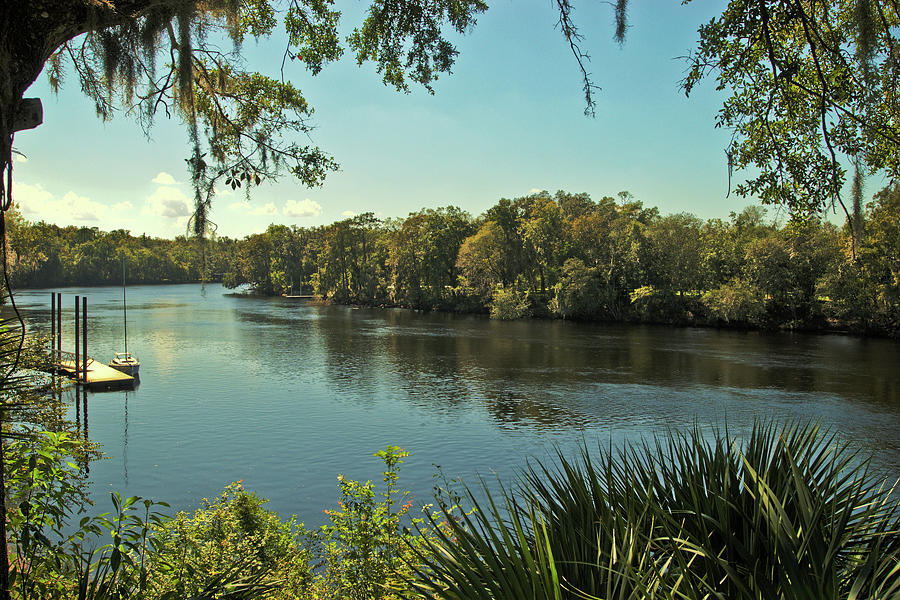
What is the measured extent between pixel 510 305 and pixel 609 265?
1160 cm

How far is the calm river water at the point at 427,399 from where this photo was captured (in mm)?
17016

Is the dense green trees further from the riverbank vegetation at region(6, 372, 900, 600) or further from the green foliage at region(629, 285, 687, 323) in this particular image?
the riverbank vegetation at region(6, 372, 900, 600)

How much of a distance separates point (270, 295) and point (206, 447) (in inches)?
4297

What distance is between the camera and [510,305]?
6556 cm

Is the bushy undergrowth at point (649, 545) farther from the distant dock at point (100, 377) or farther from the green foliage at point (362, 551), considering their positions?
the distant dock at point (100, 377)

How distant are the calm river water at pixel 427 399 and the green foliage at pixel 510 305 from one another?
15381 millimetres

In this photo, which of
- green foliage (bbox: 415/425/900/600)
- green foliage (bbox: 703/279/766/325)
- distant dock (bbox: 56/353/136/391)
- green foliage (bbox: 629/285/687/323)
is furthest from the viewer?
green foliage (bbox: 629/285/687/323)

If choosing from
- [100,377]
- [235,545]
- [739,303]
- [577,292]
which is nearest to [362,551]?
[235,545]

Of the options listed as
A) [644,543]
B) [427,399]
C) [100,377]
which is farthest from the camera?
[100,377]

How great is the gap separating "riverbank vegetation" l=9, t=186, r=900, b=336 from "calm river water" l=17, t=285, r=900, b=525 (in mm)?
5070

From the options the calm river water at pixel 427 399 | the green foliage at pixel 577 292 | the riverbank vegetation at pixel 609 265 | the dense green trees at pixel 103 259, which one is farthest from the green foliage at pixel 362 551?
the dense green trees at pixel 103 259

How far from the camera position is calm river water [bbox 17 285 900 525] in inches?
670

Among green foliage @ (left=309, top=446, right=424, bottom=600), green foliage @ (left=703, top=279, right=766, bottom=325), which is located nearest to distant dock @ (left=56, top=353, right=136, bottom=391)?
green foliage @ (left=309, top=446, right=424, bottom=600)

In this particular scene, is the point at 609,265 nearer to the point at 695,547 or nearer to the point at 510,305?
the point at 510,305
